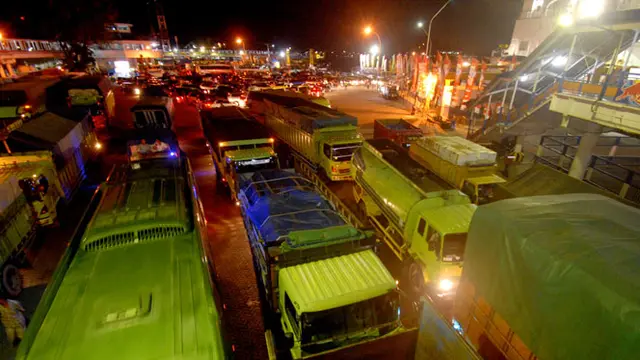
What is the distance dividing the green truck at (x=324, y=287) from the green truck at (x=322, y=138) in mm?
6439

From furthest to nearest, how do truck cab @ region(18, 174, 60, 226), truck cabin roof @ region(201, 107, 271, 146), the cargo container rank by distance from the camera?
the cargo container
truck cabin roof @ region(201, 107, 271, 146)
truck cab @ region(18, 174, 60, 226)

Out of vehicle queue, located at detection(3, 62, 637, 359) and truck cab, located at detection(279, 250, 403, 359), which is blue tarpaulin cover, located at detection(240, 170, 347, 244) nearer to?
vehicle queue, located at detection(3, 62, 637, 359)

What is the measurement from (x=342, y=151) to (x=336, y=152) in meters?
0.32

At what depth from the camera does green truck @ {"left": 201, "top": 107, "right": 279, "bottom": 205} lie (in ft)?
42.4

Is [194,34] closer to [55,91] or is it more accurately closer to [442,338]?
[55,91]

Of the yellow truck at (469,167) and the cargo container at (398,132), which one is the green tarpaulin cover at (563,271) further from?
the cargo container at (398,132)

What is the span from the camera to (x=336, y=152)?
14.9 meters

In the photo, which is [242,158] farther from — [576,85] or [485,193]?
[576,85]

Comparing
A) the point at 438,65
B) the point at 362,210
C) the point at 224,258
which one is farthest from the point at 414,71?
the point at 224,258

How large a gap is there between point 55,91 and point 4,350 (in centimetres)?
3288

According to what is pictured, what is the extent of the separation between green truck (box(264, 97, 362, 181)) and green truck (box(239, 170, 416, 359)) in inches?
253

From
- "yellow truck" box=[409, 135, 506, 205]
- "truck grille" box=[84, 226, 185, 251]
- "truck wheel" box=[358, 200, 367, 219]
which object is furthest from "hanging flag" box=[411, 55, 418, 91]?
"truck grille" box=[84, 226, 185, 251]

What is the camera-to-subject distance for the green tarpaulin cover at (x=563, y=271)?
11.6 feet

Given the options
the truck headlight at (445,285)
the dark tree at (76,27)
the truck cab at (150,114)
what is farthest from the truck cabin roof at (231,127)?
the dark tree at (76,27)
